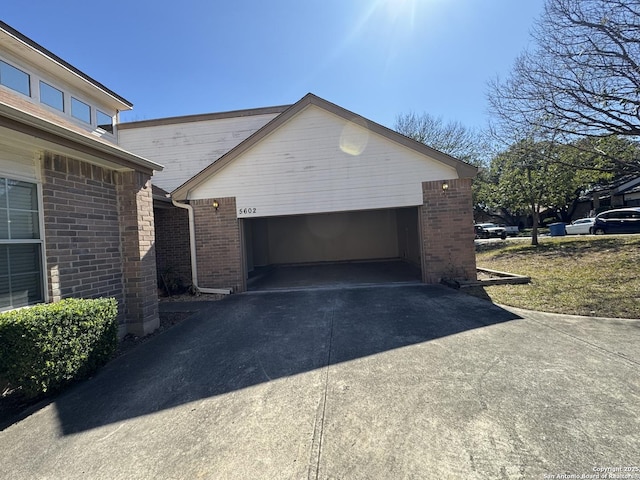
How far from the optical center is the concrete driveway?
2398 mm

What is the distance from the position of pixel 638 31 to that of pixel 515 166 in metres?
9.22

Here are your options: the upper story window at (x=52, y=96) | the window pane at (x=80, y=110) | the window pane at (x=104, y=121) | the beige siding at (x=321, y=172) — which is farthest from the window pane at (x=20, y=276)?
the window pane at (x=104, y=121)

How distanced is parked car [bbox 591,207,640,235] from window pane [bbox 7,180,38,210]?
1129 inches

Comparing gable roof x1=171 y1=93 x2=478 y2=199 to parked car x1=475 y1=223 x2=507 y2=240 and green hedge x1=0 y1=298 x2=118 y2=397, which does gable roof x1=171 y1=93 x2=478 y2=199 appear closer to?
green hedge x1=0 y1=298 x2=118 y2=397

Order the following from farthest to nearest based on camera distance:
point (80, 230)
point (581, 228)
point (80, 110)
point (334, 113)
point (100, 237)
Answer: point (581, 228) → point (80, 110) → point (334, 113) → point (100, 237) → point (80, 230)

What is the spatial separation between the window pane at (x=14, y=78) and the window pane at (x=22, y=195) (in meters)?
6.11

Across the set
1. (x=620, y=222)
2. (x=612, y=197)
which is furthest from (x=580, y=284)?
(x=612, y=197)

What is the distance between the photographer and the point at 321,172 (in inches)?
375

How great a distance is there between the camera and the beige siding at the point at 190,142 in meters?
12.7

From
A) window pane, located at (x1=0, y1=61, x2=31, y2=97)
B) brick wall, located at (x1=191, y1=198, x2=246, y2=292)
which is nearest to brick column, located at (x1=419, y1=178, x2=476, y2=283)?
brick wall, located at (x1=191, y1=198, x2=246, y2=292)

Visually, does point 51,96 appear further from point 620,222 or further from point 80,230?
point 620,222

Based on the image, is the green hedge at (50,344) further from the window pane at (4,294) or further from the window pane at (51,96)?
the window pane at (51,96)

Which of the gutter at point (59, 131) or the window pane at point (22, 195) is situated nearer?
the gutter at point (59, 131)

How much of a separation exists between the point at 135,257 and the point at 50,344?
2.44m
